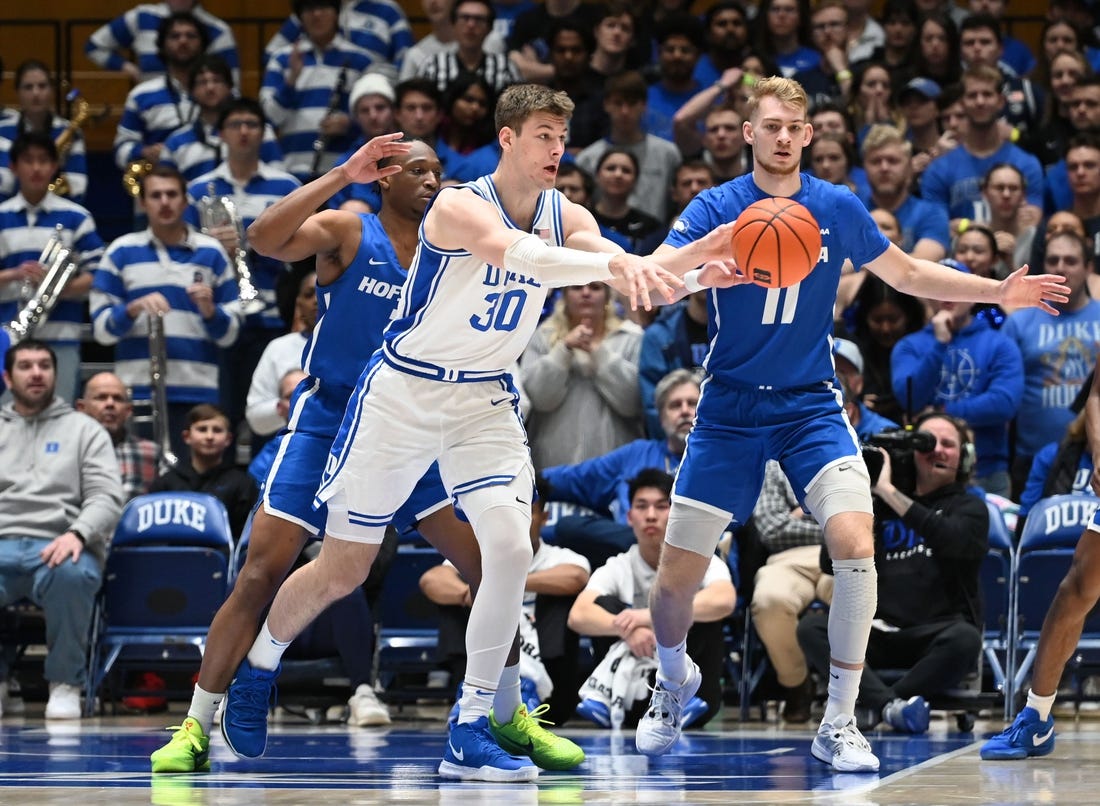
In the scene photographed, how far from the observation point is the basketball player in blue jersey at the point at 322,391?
22.7 feet

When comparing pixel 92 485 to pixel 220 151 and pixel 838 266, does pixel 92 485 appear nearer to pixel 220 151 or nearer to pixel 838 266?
pixel 220 151

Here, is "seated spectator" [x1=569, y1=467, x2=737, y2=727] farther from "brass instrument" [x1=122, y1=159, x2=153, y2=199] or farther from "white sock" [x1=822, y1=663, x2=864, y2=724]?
"brass instrument" [x1=122, y1=159, x2=153, y2=199]

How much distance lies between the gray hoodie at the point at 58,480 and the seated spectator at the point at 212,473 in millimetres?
367

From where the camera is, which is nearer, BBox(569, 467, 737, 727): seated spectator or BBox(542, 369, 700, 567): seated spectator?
BBox(569, 467, 737, 727): seated spectator

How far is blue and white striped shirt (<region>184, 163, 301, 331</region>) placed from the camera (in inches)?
504

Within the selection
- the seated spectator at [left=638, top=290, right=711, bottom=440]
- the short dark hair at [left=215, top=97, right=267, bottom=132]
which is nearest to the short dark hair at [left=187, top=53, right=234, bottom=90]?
the short dark hair at [left=215, top=97, right=267, bottom=132]

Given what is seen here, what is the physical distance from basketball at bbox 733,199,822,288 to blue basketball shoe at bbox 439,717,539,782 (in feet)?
6.37

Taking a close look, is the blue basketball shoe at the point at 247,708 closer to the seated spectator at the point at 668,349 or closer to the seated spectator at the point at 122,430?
the seated spectator at the point at 668,349

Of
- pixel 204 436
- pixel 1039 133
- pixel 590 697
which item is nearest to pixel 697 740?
pixel 590 697

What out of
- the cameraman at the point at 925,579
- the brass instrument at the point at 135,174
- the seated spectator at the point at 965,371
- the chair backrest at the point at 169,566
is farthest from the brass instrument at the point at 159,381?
the seated spectator at the point at 965,371

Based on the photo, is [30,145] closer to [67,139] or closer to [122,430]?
[67,139]

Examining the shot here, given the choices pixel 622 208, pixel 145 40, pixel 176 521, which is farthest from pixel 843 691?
pixel 145 40

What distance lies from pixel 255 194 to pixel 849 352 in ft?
15.6

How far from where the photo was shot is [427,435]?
21.5ft
